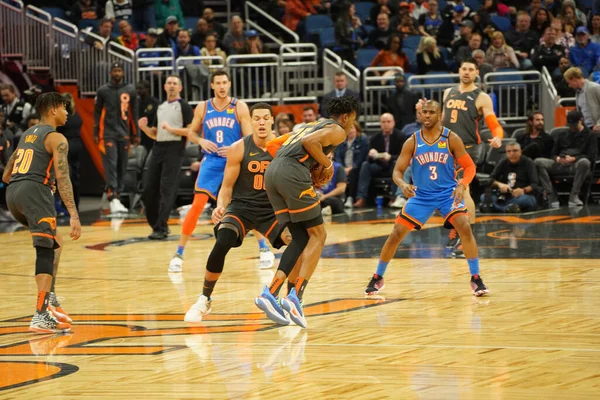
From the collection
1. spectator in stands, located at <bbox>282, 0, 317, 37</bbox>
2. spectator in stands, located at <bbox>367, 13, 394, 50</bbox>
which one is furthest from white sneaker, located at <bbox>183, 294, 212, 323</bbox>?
spectator in stands, located at <bbox>282, 0, 317, 37</bbox>

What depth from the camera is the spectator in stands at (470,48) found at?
67.7ft

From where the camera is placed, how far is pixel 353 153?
19.5m

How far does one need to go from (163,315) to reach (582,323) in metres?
3.18

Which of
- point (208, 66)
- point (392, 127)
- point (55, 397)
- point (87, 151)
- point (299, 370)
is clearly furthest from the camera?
point (87, 151)

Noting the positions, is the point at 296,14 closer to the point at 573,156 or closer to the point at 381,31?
the point at 381,31

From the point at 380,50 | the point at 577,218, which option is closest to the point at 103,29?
the point at 380,50

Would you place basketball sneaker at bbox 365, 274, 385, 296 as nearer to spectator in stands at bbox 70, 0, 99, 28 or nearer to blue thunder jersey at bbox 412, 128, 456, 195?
blue thunder jersey at bbox 412, 128, 456, 195

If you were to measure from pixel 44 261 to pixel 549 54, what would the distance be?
13.9 m

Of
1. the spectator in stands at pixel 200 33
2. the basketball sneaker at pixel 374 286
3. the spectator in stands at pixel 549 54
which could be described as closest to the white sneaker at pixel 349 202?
the spectator in stands at pixel 549 54

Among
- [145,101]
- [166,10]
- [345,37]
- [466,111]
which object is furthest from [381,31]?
[466,111]

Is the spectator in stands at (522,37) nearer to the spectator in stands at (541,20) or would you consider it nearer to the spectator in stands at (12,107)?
the spectator in stands at (541,20)

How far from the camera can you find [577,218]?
54.4 ft

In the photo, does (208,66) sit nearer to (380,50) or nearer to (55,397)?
(380,50)

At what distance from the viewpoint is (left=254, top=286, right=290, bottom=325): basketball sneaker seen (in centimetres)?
838
